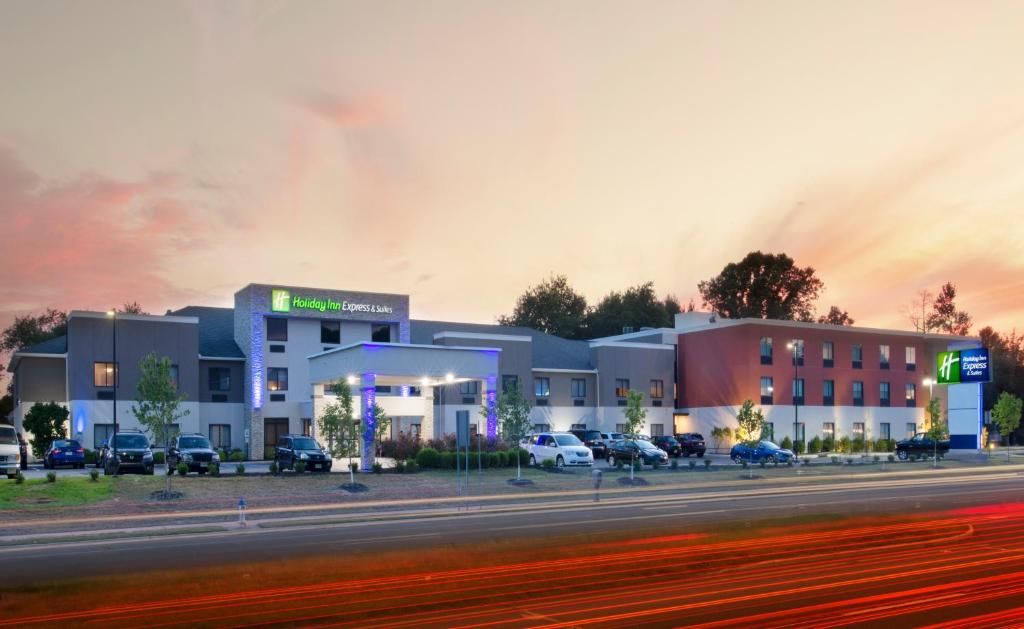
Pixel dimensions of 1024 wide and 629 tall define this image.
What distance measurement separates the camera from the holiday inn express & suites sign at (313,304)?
61406mm

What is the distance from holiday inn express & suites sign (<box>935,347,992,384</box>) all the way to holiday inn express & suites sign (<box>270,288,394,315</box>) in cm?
4276

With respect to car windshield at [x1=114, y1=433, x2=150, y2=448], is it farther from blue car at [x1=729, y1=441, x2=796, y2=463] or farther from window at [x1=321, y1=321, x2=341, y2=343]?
blue car at [x1=729, y1=441, x2=796, y2=463]

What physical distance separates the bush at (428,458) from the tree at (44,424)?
24.8 metres

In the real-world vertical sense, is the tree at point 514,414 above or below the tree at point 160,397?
below

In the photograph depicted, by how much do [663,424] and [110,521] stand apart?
55076 mm

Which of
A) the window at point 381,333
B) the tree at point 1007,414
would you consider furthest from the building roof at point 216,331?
the tree at point 1007,414

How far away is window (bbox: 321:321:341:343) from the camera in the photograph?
63438mm

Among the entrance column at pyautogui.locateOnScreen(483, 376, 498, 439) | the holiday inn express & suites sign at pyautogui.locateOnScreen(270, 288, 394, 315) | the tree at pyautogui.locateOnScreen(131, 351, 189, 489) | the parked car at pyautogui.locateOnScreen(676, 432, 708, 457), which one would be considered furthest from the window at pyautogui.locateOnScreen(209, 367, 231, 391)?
the parked car at pyautogui.locateOnScreen(676, 432, 708, 457)

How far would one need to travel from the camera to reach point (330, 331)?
63.6 m

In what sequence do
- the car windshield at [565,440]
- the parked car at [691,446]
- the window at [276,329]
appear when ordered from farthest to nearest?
the parked car at [691,446] → the window at [276,329] → the car windshield at [565,440]

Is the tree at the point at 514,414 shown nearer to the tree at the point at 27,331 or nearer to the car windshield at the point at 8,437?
the car windshield at the point at 8,437

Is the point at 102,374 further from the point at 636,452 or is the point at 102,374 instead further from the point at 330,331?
the point at 636,452

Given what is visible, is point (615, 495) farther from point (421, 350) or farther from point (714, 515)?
point (421, 350)

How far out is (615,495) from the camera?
118ft
